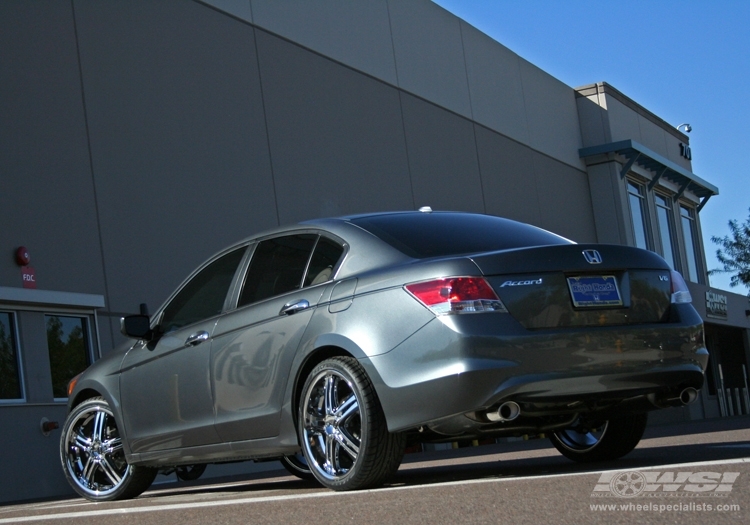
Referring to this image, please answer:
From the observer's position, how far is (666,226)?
39.7 metres

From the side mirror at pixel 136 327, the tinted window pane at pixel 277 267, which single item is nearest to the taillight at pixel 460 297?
the tinted window pane at pixel 277 267

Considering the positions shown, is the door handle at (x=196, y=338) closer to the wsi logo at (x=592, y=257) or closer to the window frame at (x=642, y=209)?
the wsi logo at (x=592, y=257)

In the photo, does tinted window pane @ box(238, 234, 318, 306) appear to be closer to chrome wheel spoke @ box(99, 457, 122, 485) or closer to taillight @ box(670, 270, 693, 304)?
chrome wheel spoke @ box(99, 457, 122, 485)

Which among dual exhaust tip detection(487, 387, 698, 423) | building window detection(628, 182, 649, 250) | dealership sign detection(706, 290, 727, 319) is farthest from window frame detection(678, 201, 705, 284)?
dual exhaust tip detection(487, 387, 698, 423)

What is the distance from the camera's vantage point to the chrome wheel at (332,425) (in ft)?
18.1

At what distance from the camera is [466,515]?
13.1 ft

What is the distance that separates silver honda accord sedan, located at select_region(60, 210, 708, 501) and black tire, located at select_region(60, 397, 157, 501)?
16.6 inches

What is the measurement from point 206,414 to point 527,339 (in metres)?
2.28

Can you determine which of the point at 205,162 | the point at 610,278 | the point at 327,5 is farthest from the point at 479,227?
the point at 327,5

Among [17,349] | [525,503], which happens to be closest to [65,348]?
[17,349]

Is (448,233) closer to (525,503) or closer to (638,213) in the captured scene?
(525,503)

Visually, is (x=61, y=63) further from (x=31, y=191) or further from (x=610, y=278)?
(x=610, y=278)

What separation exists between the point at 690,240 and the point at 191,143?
28.7 meters

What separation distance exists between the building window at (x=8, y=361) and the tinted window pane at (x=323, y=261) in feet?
30.9
